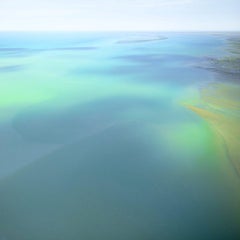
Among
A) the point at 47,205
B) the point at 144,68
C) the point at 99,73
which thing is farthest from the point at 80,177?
Answer: the point at 144,68

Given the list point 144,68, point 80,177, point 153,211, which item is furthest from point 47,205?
point 144,68

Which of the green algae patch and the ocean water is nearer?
the ocean water

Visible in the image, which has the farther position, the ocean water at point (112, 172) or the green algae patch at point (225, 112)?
the green algae patch at point (225, 112)

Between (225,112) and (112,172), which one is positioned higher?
(225,112)

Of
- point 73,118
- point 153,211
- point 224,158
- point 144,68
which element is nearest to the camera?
point 153,211

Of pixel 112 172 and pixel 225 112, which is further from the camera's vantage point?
pixel 225 112

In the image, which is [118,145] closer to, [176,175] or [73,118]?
[176,175]

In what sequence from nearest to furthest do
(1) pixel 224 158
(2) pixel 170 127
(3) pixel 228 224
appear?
(3) pixel 228 224, (1) pixel 224 158, (2) pixel 170 127

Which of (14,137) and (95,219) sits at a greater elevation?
(14,137)

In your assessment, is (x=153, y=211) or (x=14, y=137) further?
(x=14, y=137)

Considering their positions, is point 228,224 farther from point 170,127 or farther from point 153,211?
point 170,127
